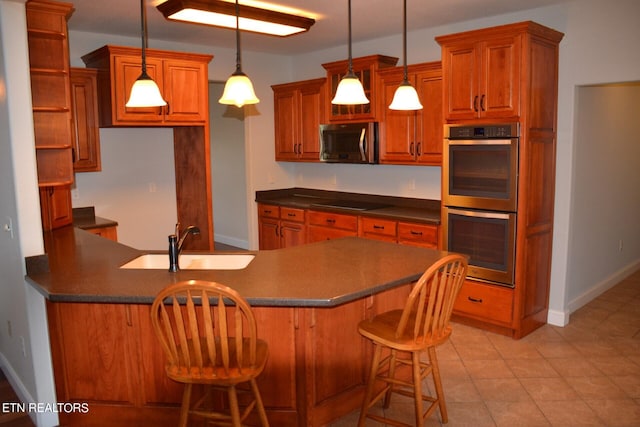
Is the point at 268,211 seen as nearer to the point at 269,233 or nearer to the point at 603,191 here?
the point at 269,233

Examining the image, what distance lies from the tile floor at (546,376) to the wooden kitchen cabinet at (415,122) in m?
1.61

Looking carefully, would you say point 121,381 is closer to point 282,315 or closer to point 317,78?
point 282,315

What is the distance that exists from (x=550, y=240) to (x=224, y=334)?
3.25 meters

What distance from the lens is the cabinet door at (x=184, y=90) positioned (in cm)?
495

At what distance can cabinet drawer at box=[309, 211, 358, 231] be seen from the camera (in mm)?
5344

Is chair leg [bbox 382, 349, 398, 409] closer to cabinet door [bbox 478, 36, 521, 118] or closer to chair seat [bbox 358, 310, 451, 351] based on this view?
chair seat [bbox 358, 310, 451, 351]

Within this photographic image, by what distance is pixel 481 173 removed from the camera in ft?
13.9

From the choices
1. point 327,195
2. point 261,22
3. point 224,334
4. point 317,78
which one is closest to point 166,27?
point 261,22

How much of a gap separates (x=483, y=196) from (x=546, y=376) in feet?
4.59

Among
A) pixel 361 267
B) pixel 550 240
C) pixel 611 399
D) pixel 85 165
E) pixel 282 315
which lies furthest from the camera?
pixel 85 165

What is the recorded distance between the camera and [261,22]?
13.6 ft

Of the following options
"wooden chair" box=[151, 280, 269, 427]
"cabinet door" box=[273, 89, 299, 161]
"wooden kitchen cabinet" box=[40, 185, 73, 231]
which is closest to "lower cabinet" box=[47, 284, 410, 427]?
"wooden chair" box=[151, 280, 269, 427]

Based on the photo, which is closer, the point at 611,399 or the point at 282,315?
the point at 282,315

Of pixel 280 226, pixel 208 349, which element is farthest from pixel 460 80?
pixel 208 349
